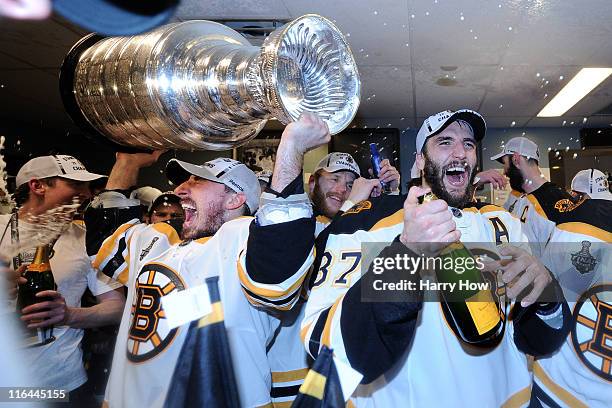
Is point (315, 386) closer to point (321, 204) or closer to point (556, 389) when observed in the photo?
point (556, 389)

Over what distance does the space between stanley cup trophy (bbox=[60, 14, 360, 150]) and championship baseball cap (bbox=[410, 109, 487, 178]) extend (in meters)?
0.57

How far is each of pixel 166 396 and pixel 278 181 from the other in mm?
416

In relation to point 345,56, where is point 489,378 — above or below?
below

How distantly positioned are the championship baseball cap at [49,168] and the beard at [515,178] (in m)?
0.91

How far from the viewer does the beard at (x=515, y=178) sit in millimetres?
1029

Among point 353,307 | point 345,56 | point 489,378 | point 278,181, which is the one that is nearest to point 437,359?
point 489,378

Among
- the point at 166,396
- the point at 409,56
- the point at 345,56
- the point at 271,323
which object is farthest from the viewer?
the point at 409,56

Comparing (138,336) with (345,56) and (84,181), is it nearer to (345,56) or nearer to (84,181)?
(84,181)

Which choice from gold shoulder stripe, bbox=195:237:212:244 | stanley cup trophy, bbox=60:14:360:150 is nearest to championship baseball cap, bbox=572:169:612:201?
gold shoulder stripe, bbox=195:237:212:244

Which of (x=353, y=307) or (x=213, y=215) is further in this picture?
(x=213, y=215)

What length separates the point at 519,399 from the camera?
779 millimetres

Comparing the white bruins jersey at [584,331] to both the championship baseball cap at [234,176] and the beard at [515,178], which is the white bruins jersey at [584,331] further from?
the championship baseball cap at [234,176]

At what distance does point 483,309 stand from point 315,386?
26 centimetres

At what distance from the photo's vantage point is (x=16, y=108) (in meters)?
0.39
